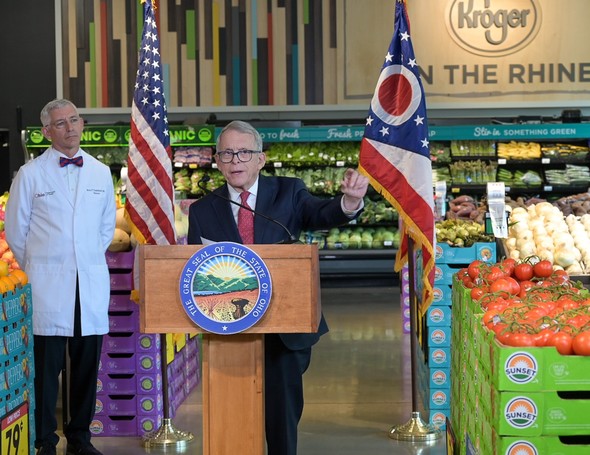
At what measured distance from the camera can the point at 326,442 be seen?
19.4ft

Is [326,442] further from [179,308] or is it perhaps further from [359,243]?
[359,243]

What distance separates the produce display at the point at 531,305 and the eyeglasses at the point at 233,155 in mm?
1039

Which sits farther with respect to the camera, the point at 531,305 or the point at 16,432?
the point at 16,432

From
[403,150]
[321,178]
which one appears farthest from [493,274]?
[321,178]

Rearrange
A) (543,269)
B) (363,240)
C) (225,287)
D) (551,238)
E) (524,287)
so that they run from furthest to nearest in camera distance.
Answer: (363,240) → (551,238) → (543,269) → (524,287) → (225,287)

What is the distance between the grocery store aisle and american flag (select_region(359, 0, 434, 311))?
895 millimetres

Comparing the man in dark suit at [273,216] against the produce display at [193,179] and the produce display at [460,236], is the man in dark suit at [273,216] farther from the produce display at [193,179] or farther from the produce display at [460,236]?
the produce display at [193,179]

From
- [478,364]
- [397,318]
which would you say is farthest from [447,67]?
[478,364]

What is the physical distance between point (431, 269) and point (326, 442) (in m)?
1.18

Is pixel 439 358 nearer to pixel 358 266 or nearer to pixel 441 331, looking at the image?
pixel 441 331

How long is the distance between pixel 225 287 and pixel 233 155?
736 millimetres

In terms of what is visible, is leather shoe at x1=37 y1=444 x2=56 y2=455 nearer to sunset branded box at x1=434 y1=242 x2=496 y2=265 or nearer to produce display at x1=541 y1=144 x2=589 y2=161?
sunset branded box at x1=434 y1=242 x2=496 y2=265

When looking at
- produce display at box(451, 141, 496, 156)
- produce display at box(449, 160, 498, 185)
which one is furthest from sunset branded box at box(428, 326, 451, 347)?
produce display at box(451, 141, 496, 156)

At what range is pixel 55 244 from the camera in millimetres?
5176
